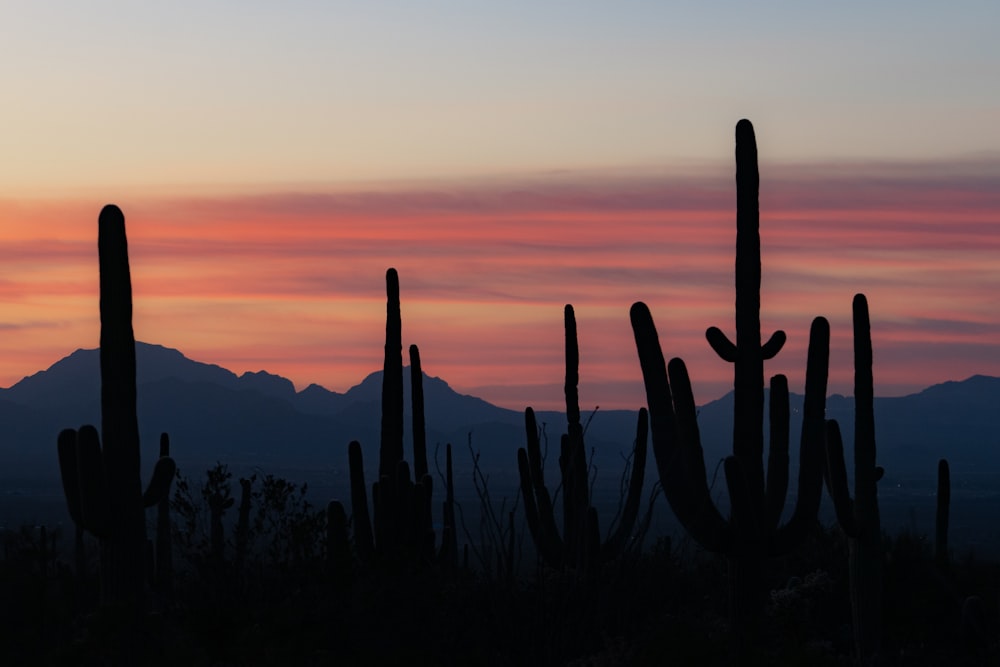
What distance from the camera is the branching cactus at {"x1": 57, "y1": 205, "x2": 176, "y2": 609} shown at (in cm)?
1562

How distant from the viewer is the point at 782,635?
686 inches

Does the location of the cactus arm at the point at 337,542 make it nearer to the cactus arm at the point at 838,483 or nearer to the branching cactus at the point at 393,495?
the branching cactus at the point at 393,495

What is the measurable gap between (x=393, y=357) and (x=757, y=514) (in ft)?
27.8

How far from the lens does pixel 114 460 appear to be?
16031 millimetres

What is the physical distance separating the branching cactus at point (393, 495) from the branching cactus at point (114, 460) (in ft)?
11.2

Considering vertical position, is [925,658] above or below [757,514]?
below

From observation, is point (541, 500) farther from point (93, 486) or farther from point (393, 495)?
point (93, 486)

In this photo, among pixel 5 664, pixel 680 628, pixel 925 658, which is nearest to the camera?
pixel 680 628

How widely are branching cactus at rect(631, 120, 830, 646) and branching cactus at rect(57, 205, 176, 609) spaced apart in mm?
5525

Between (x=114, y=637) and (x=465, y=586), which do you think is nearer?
(x=114, y=637)

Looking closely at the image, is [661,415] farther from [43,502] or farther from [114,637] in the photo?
[43,502]

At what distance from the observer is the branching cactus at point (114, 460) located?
1562 cm

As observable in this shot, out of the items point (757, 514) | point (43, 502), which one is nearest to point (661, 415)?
point (757, 514)

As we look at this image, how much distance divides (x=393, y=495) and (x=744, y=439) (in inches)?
244
